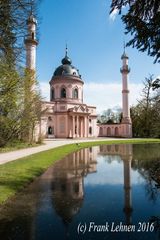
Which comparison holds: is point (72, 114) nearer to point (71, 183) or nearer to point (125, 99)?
point (125, 99)

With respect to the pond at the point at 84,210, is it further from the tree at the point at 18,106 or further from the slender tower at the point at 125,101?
the slender tower at the point at 125,101

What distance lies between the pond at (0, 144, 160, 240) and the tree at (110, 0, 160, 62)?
4.35 m

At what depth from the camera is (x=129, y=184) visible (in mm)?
11250

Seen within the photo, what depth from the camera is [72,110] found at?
63938 millimetres

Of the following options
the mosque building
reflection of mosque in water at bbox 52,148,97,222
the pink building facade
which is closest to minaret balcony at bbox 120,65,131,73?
the mosque building

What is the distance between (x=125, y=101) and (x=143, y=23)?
63215 millimetres

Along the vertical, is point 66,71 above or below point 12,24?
above

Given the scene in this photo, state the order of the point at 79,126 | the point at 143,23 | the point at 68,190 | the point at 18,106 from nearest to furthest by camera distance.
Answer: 1. the point at 143,23
2. the point at 68,190
3. the point at 18,106
4. the point at 79,126

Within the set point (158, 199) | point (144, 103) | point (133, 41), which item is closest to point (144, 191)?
point (158, 199)

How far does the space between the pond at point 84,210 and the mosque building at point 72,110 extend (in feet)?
162

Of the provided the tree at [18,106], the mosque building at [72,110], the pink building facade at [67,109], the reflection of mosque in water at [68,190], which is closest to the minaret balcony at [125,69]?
the mosque building at [72,110]

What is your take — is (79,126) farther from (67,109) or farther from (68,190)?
(68,190)

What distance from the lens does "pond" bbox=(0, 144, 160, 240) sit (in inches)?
238

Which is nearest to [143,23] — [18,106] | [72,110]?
[18,106]
